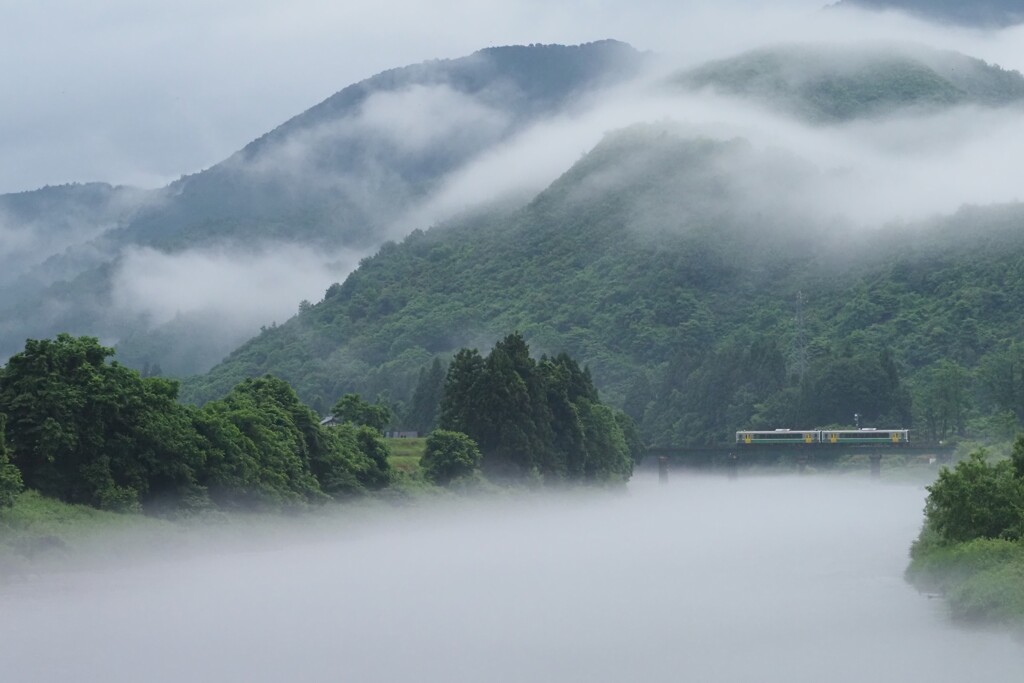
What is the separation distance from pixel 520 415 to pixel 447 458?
31.1 feet

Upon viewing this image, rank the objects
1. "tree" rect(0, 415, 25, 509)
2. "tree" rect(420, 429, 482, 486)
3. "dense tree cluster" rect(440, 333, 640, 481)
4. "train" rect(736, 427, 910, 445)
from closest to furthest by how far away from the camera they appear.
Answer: "tree" rect(0, 415, 25, 509) → "tree" rect(420, 429, 482, 486) → "dense tree cluster" rect(440, 333, 640, 481) → "train" rect(736, 427, 910, 445)

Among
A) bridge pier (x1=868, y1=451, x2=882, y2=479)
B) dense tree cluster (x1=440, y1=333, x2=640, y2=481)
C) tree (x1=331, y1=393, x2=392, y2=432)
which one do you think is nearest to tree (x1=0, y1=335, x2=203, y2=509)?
dense tree cluster (x1=440, y1=333, x2=640, y2=481)

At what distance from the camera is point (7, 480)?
65438mm

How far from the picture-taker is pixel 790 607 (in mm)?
61125

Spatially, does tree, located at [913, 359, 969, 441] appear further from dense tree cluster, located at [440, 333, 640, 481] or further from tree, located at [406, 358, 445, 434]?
dense tree cluster, located at [440, 333, 640, 481]

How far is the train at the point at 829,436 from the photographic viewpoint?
6791 inches

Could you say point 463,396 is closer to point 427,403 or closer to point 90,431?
point 90,431

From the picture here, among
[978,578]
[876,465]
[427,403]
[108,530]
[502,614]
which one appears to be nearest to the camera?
[978,578]

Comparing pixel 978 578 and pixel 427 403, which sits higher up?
pixel 427 403

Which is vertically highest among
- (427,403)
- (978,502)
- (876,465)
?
(427,403)

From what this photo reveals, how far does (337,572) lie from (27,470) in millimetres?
15286

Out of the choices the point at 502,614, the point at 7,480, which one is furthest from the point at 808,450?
the point at 7,480

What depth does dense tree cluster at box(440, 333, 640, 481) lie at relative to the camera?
11288cm

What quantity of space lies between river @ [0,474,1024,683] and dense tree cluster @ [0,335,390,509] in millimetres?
4215
